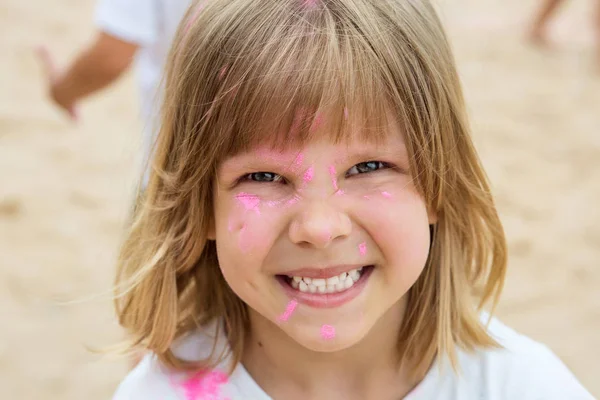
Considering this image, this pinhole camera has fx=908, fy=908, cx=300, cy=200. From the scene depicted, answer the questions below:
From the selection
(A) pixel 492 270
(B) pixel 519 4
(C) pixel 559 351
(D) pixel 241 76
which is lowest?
(C) pixel 559 351

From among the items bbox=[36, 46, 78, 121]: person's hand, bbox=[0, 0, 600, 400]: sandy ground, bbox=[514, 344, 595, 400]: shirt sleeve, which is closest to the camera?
bbox=[514, 344, 595, 400]: shirt sleeve

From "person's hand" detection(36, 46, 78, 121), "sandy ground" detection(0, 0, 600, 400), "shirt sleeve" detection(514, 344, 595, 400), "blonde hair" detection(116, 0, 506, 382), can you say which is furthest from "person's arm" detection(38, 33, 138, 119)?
"shirt sleeve" detection(514, 344, 595, 400)

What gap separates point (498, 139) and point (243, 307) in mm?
3569

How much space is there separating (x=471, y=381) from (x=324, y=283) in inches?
15.5

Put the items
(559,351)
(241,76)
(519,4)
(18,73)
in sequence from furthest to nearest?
1. (519,4)
2. (18,73)
3. (559,351)
4. (241,76)

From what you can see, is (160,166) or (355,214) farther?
(160,166)

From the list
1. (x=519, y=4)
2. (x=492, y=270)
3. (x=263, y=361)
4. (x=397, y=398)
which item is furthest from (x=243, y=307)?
(x=519, y=4)

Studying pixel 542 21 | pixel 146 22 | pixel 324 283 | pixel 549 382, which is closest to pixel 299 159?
pixel 324 283

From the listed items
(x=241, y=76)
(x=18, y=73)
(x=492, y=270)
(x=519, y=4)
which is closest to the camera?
(x=241, y=76)

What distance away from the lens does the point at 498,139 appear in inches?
204

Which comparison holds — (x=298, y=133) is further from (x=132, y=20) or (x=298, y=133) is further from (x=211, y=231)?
(x=132, y=20)

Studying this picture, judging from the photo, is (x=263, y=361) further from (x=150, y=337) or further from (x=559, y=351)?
(x=559, y=351)

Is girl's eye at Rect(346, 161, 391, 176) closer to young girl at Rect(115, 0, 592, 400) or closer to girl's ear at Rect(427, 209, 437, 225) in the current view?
young girl at Rect(115, 0, 592, 400)

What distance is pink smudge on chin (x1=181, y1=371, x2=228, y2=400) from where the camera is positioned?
1799 mm
